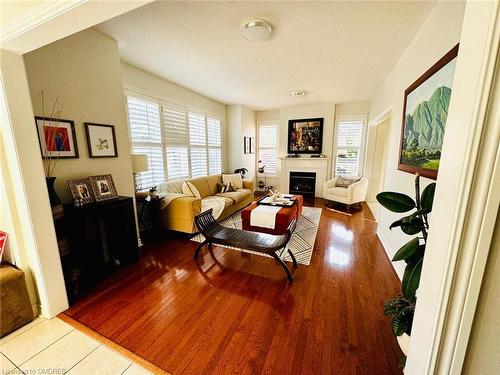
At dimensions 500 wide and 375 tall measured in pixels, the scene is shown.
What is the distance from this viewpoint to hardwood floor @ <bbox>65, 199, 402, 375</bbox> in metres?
1.32

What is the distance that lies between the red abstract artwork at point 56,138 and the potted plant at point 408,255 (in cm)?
281

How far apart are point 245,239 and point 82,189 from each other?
178 centimetres

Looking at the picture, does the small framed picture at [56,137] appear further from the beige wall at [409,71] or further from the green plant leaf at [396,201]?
the beige wall at [409,71]

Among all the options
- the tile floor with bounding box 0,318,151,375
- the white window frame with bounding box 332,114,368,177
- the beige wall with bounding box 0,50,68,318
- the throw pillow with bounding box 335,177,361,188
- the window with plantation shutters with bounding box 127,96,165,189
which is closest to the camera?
the tile floor with bounding box 0,318,151,375

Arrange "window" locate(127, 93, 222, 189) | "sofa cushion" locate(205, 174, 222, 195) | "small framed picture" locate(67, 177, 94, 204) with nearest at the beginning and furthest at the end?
"small framed picture" locate(67, 177, 94, 204) → "window" locate(127, 93, 222, 189) → "sofa cushion" locate(205, 174, 222, 195)

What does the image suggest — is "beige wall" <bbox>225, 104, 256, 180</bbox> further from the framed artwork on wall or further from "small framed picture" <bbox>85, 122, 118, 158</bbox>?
"small framed picture" <bbox>85, 122, 118, 158</bbox>

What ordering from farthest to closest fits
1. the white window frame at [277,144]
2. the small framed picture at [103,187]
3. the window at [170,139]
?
1. the white window frame at [277,144]
2. the window at [170,139]
3. the small framed picture at [103,187]

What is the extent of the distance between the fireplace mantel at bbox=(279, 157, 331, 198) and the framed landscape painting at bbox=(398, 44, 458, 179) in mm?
3369

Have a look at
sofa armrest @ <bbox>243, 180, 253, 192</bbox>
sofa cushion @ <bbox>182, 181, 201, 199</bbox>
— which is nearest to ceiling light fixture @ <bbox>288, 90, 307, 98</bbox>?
sofa armrest @ <bbox>243, 180, 253, 192</bbox>

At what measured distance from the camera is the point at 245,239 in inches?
91.0

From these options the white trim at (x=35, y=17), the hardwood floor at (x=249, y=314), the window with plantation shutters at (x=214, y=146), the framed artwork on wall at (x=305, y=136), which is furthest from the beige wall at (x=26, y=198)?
the framed artwork on wall at (x=305, y=136)

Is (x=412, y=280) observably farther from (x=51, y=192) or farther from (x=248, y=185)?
(x=248, y=185)

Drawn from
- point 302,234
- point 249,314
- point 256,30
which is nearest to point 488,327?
point 249,314

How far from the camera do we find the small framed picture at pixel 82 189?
1.95 metres
